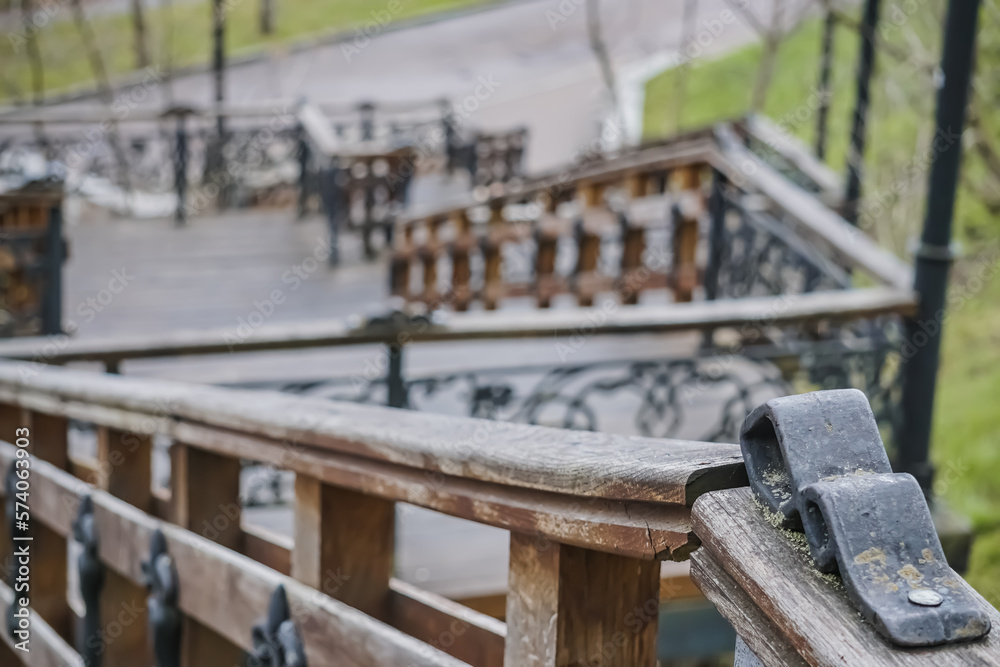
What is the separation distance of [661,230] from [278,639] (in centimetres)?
608

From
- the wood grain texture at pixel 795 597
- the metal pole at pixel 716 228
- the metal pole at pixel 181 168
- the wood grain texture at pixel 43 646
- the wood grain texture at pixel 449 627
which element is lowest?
the wood grain texture at pixel 43 646

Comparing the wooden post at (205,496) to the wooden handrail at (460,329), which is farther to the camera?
the wooden handrail at (460,329)

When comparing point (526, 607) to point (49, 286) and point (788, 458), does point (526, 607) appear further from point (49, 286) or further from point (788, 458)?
point (49, 286)

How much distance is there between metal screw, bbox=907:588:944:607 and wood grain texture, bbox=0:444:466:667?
28.1 inches

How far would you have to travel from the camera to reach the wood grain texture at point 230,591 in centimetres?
153

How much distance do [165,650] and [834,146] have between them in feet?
60.1

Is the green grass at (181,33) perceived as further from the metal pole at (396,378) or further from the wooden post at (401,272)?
the metal pole at (396,378)

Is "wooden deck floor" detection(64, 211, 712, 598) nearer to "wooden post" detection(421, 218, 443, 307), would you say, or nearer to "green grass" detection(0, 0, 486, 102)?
"wooden post" detection(421, 218, 443, 307)

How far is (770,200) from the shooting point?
5.94m

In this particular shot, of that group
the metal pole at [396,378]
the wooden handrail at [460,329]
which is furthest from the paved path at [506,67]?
the metal pole at [396,378]

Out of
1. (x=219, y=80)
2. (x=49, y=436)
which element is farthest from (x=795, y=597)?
(x=219, y=80)

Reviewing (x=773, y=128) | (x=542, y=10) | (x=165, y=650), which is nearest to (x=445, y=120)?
(x=773, y=128)

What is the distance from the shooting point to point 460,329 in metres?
3.91

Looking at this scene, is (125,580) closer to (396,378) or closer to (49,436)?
(49,436)
